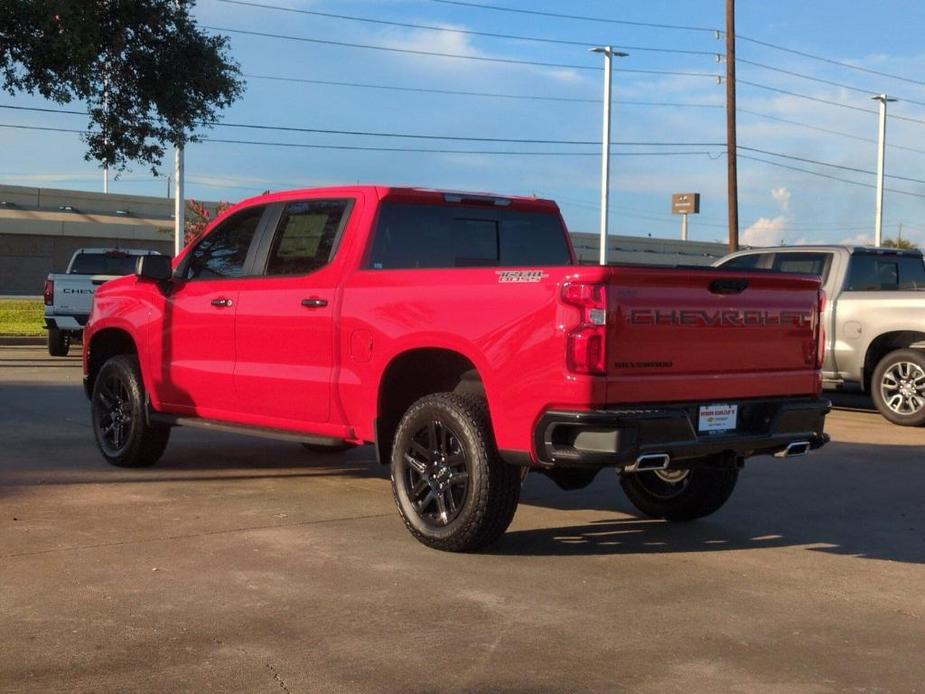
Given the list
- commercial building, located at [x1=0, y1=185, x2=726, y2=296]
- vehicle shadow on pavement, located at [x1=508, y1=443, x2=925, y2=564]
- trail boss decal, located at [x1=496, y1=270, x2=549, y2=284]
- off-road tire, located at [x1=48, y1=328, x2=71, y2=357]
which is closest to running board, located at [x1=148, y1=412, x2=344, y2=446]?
vehicle shadow on pavement, located at [x1=508, y1=443, x2=925, y2=564]

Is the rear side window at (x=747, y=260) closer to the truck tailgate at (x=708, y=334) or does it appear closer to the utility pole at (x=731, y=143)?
the truck tailgate at (x=708, y=334)

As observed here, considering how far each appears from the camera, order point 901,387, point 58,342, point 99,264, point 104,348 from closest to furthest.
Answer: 1. point 104,348
2. point 901,387
3. point 58,342
4. point 99,264

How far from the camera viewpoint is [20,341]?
24781 millimetres

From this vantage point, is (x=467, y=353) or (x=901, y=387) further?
(x=901, y=387)

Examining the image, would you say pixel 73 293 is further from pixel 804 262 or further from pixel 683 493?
pixel 683 493

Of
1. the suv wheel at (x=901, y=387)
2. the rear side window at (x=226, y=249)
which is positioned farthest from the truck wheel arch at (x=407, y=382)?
the suv wheel at (x=901, y=387)

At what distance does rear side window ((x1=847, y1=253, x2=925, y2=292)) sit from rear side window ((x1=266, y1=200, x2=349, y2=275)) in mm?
8026

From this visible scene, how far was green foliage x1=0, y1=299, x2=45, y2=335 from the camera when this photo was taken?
26.4 m

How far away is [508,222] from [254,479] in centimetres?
270

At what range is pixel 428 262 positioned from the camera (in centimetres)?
782

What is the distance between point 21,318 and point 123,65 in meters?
10.0

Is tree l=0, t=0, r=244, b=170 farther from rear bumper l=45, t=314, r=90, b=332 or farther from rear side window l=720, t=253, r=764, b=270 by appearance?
rear side window l=720, t=253, r=764, b=270

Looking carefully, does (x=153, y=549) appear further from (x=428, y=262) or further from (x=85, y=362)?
(x=85, y=362)

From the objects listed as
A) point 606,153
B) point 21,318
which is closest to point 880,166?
point 606,153
